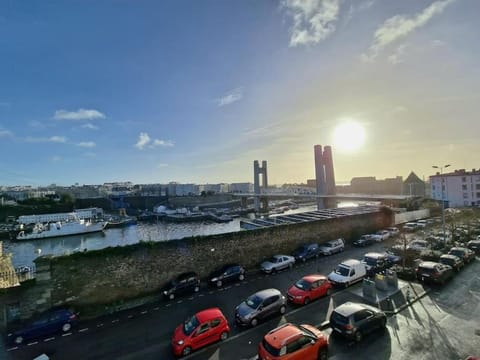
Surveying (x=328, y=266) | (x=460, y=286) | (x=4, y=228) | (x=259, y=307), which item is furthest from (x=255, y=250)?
(x=4, y=228)

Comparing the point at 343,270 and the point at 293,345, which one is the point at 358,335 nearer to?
the point at 293,345

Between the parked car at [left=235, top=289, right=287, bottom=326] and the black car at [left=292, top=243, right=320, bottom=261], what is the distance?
768cm

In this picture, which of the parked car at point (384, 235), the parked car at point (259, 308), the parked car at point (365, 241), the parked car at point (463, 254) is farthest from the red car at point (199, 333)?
the parked car at point (384, 235)

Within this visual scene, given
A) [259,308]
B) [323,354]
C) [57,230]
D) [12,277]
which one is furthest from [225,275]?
[57,230]

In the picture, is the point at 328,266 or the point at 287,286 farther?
the point at 328,266

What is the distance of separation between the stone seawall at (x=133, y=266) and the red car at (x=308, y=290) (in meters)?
5.44

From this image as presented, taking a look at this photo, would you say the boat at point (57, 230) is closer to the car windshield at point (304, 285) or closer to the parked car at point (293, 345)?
the car windshield at point (304, 285)

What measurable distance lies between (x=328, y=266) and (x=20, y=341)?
1629 cm

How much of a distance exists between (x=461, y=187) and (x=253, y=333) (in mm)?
61328

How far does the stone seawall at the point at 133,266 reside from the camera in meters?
11.0

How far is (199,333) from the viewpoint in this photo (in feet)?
26.6

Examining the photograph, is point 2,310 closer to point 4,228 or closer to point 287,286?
point 287,286

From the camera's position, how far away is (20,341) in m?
9.03

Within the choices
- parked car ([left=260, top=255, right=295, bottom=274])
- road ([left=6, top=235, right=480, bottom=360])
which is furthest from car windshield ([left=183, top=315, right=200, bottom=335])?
parked car ([left=260, top=255, right=295, bottom=274])
